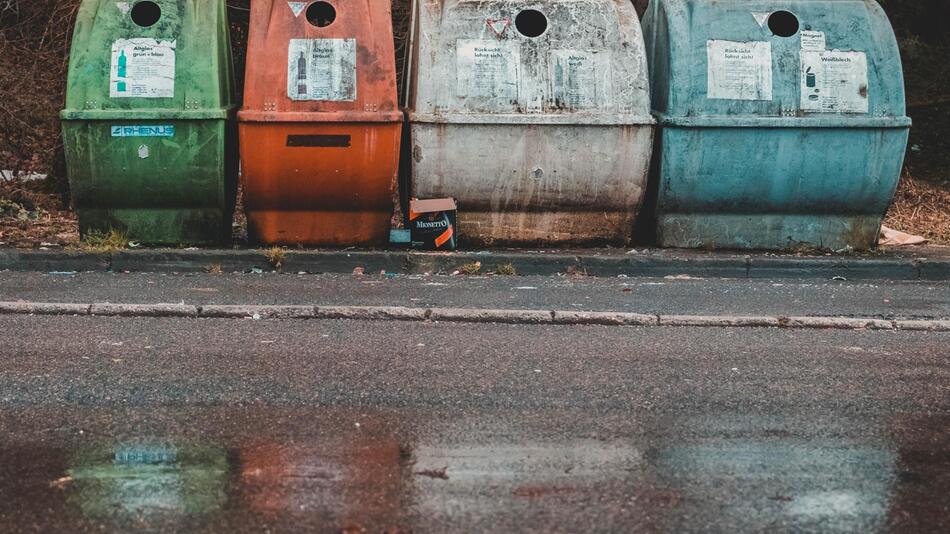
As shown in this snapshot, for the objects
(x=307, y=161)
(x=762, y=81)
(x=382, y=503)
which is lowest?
(x=382, y=503)

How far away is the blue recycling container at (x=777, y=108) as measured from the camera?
8.05 m

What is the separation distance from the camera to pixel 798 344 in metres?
5.51

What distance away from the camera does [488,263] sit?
25.0 feet

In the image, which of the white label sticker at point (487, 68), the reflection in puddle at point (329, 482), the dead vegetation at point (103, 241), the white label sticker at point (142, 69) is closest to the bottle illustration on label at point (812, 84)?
the white label sticker at point (487, 68)

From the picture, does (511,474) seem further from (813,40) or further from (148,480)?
(813,40)

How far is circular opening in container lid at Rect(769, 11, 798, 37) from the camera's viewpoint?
834 cm

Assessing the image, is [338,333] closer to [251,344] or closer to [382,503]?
[251,344]

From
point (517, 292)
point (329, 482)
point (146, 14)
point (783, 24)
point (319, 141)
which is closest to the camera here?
point (329, 482)

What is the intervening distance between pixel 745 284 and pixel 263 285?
9.00 feet

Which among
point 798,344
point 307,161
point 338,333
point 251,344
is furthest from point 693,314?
point 307,161

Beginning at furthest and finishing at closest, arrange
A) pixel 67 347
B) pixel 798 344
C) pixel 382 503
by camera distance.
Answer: pixel 798 344 → pixel 67 347 → pixel 382 503

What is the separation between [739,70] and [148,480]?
18.5 feet

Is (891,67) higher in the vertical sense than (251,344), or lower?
higher

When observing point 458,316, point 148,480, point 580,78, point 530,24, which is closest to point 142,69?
point 530,24
